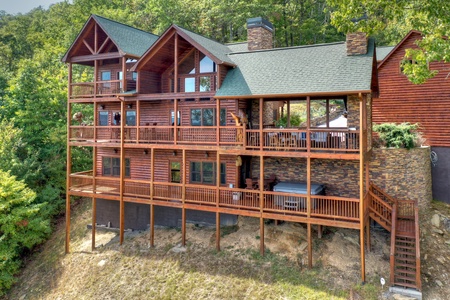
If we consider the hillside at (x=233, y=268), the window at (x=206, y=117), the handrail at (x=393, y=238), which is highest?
the window at (x=206, y=117)

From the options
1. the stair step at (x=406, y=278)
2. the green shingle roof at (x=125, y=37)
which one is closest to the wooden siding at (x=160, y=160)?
the green shingle roof at (x=125, y=37)

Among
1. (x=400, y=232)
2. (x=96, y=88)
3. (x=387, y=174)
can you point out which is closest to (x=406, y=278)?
(x=400, y=232)

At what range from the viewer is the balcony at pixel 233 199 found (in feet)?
44.2

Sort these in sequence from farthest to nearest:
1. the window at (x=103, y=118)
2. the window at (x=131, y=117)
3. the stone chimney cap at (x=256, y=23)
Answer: the window at (x=103, y=118) < the window at (x=131, y=117) < the stone chimney cap at (x=256, y=23)

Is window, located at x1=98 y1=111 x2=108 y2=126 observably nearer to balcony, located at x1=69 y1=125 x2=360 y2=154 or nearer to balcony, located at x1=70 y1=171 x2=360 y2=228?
balcony, located at x1=69 y1=125 x2=360 y2=154

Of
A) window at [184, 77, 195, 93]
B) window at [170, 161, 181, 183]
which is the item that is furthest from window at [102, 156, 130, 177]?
window at [184, 77, 195, 93]

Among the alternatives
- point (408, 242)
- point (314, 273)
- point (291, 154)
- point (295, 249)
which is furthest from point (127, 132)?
point (408, 242)

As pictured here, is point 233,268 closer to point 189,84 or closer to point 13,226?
point 189,84

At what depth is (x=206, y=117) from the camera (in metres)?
17.6

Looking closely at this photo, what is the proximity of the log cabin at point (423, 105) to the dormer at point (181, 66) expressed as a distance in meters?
10.1

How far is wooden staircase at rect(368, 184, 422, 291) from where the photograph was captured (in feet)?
39.0

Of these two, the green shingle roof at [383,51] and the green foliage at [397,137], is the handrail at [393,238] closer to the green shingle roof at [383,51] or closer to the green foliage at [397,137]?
the green foliage at [397,137]

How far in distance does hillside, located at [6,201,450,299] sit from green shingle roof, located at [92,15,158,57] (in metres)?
10.5

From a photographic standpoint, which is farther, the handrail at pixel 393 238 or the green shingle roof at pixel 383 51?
the green shingle roof at pixel 383 51
